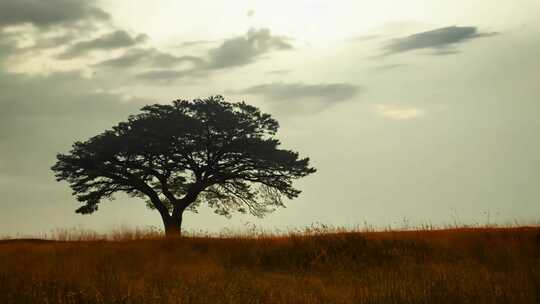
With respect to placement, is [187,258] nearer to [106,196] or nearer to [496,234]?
[496,234]

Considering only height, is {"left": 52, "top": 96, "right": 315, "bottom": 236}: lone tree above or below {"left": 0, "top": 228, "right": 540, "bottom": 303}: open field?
above

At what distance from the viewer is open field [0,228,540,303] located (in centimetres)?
1235

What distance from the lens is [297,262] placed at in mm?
17609

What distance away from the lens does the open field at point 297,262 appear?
12.4 meters

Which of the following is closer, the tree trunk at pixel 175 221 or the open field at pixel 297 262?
the open field at pixel 297 262

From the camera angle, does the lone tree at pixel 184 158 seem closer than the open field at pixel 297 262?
No

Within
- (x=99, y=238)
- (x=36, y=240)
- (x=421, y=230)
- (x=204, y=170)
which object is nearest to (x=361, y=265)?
(x=421, y=230)

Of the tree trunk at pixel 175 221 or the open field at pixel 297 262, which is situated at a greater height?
the tree trunk at pixel 175 221

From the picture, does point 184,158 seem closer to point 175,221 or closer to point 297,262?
point 175,221

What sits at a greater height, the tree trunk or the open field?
the tree trunk

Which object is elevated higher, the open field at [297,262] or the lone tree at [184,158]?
the lone tree at [184,158]

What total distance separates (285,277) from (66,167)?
19737 mm

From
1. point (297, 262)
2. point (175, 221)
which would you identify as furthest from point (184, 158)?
point (297, 262)

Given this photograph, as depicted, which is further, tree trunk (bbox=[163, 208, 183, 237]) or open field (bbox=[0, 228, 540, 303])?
tree trunk (bbox=[163, 208, 183, 237])
